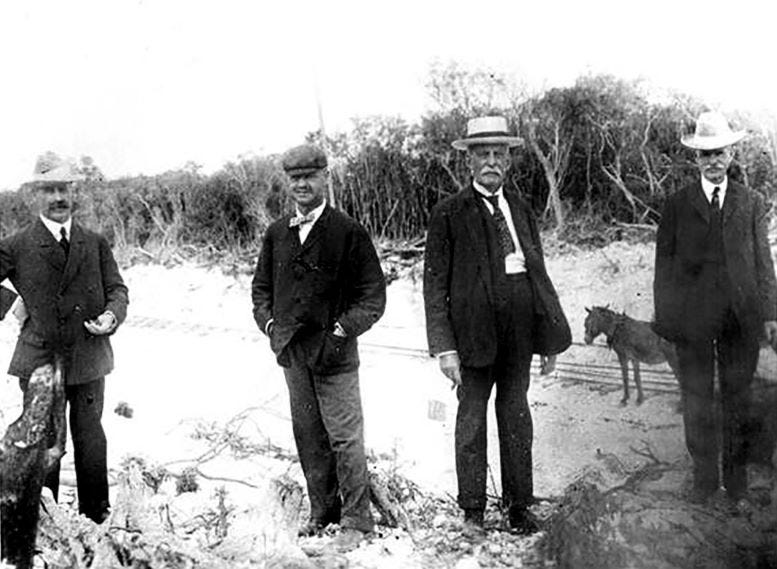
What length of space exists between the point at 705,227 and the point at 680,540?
1158mm

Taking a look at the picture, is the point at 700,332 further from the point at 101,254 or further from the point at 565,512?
the point at 101,254

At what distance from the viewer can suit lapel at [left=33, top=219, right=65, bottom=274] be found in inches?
134

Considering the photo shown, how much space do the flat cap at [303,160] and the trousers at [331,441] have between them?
692 millimetres

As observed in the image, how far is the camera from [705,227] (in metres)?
3.16

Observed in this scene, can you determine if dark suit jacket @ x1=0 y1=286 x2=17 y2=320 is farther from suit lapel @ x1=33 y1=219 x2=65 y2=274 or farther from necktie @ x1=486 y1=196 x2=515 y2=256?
necktie @ x1=486 y1=196 x2=515 y2=256

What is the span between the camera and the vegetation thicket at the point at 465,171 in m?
5.53

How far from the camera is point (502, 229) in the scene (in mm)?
3232

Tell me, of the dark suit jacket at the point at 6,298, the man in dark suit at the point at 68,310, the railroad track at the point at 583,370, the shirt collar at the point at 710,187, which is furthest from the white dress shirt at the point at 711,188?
Result: the dark suit jacket at the point at 6,298

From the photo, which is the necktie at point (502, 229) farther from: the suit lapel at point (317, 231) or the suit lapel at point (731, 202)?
the suit lapel at point (731, 202)

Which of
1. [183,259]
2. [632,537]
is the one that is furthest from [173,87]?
[183,259]

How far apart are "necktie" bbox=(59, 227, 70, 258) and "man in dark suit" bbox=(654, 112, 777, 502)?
2.41 m

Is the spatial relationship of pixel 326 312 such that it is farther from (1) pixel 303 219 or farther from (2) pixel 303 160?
(2) pixel 303 160

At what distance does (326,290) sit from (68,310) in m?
1.11

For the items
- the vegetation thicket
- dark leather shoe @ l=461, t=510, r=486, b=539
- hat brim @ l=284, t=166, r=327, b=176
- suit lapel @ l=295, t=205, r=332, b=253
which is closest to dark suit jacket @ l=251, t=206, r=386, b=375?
suit lapel @ l=295, t=205, r=332, b=253
